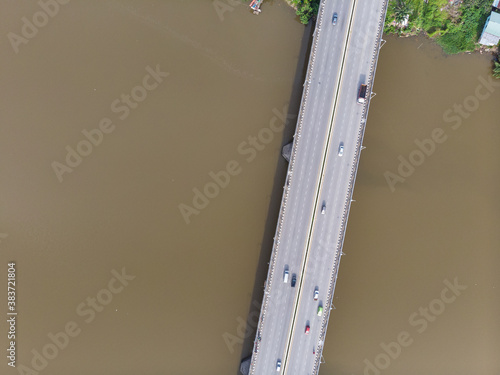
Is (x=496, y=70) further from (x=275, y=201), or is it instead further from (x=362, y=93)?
(x=275, y=201)

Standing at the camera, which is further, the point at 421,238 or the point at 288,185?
the point at 421,238

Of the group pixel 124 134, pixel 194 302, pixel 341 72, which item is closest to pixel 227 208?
pixel 194 302

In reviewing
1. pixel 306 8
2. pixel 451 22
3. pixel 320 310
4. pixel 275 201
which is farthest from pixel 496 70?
pixel 320 310

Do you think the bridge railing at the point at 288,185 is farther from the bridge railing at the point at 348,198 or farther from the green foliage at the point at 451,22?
the green foliage at the point at 451,22

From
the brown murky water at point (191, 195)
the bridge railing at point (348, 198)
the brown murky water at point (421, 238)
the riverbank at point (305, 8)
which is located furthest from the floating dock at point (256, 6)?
the brown murky water at point (421, 238)

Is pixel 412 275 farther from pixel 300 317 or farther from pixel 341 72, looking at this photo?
pixel 341 72

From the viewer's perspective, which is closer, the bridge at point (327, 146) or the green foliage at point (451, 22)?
the bridge at point (327, 146)

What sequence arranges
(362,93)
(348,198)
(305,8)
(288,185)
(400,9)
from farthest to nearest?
(400,9) → (305,8) → (288,185) → (348,198) → (362,93)
